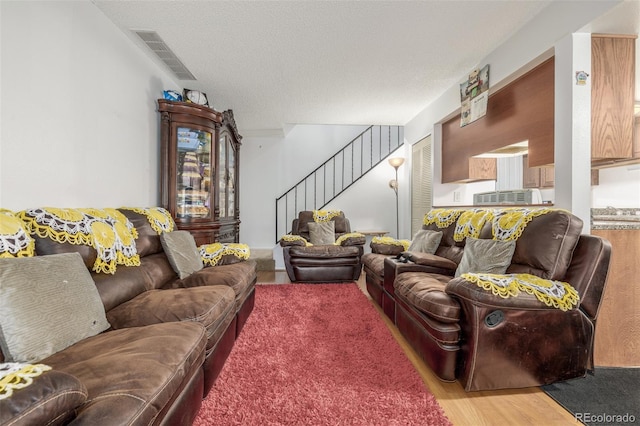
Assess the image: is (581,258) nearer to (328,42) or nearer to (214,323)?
(214,323)

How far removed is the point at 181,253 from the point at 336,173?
14.7 feet

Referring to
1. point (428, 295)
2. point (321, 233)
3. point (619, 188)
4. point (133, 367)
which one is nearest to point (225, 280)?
point (133, 367)

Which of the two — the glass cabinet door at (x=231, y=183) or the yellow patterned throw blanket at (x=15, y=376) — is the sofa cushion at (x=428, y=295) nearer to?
the yellow patterned throw blanket at (x=15, y=376)

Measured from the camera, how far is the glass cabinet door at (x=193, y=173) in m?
3.17

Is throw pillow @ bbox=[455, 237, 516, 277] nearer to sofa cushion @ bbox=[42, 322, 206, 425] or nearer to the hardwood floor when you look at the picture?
the hardwood floor

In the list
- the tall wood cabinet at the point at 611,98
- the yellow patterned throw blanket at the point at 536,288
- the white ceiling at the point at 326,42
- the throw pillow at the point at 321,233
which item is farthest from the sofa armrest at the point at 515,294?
the throw pillow at the point at 321,233

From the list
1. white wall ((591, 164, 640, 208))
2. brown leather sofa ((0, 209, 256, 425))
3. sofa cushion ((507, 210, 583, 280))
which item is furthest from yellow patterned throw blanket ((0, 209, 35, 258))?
white wall ((591, 164, 640, 208))

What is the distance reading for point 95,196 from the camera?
2.30 meters

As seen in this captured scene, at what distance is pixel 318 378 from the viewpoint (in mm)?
1705

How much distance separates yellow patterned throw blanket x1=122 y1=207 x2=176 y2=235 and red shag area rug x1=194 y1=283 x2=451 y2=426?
1.10m

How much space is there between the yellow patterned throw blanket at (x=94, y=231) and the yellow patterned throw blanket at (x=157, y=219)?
0.96 feet

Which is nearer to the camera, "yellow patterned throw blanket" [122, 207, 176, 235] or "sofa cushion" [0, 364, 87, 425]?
"sofa cushion" [0, 364, 87, 425]

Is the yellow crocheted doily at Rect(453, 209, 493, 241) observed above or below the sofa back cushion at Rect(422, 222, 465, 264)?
above

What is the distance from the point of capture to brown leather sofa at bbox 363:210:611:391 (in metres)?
1.53
